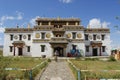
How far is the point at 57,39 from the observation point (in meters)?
47.3

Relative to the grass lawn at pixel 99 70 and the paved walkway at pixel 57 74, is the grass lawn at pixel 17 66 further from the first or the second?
the grass lawn at pixel 99 70

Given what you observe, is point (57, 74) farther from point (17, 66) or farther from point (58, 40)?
point (58, 40)

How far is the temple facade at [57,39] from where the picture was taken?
48.5m

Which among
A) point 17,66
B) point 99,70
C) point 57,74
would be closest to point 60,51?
point 17,66

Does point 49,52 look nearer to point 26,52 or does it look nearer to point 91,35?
point 26,52

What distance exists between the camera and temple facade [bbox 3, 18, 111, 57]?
48541 mm

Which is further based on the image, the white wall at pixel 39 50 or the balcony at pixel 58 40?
the white wall at pixel 39 50

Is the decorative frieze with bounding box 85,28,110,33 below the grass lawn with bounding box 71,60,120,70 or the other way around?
the other way around

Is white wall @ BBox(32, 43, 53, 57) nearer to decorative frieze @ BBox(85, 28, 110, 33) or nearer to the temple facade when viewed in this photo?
the temple facade

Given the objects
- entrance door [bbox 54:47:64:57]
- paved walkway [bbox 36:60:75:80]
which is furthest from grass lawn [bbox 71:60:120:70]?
entrance door [bbox 54:47:64:57]

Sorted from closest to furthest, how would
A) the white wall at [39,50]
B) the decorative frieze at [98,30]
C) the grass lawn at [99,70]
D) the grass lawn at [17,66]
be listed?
the grass lawn at [17,66], the grass lawn at [99,70], the white wall at [39,50], the decorative frieze at [98,30]

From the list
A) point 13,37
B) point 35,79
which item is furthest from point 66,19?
point 35,79

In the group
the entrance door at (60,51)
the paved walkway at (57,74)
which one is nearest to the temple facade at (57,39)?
the entrance door at (60,51)

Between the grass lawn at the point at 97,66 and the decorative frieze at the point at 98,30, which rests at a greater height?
the decorative frieze at the point at 98,30
